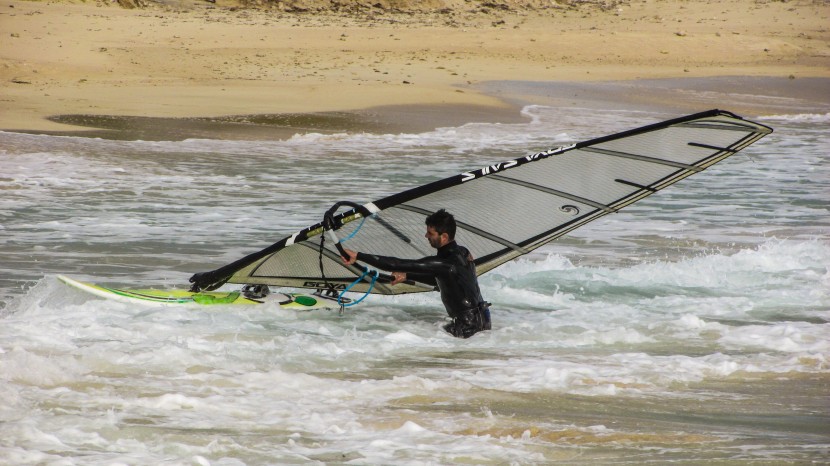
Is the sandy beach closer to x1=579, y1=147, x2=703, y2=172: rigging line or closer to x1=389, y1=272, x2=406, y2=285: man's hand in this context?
x1=579, y1=147, x2=703, y2=172: rigging line

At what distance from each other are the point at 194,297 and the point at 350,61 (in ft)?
66.6

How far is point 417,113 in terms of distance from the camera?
819 inches

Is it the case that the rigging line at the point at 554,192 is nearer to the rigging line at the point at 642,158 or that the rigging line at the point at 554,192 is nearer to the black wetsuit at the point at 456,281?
the rigging line at the point at 642,158

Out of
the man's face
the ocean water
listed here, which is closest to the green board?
the ocean water

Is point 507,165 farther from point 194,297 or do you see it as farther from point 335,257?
point 194,297

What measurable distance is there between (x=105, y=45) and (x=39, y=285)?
20886 millimetres

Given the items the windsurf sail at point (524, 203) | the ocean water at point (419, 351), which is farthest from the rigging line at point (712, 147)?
→ the ocean water at point (419, 351)

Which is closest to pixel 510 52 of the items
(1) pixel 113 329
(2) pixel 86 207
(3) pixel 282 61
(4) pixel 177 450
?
(3) pixel 282 61

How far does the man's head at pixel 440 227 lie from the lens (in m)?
6.70

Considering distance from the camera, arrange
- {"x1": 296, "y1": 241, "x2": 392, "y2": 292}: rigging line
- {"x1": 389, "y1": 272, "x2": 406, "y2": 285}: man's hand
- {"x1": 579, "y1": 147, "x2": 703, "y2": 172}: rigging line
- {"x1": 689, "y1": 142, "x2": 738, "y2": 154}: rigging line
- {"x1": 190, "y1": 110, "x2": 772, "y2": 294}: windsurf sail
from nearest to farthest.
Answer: {"x1": 389, "y1": 272, "x2": 406, "y2": 285}: man's hand < {"x1": 190, "y1": 110, "x2": 772, "y2": 294}: windsurf sail < {"x1": 296, "y1": 241, "x2": 392, "y2": 292}: rigging line < {"x1": 579, "y1": 147, "x2": 703, "y2": 172}: rigging line < {"x1": 689, "y1": 142, "x2": 738, "y2": 154}: rigging line

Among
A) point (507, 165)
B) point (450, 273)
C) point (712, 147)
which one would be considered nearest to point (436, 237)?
point (450, 273)

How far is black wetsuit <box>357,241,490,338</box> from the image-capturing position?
6.76 m

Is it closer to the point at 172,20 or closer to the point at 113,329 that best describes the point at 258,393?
the point at 113,329

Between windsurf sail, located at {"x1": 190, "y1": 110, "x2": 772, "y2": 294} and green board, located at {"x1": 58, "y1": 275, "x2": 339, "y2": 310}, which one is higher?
windsurf sail, located at {"x1": 190, "y1": 110, "x2": 772, "y2": 294}
